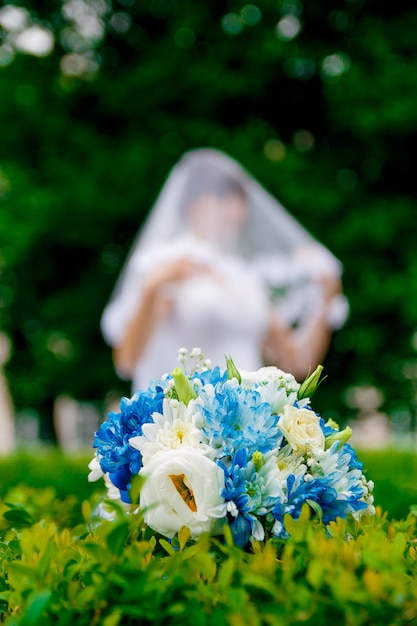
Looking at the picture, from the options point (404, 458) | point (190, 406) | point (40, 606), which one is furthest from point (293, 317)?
point (40, 606)

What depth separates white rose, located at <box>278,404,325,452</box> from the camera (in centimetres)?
178

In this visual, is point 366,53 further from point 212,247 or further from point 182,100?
point 212,247

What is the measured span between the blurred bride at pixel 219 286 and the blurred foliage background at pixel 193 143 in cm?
551

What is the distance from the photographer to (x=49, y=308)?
12773mm

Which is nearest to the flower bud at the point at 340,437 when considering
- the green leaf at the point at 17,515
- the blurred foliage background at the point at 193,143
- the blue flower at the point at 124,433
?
the blue flower at the point at 124,433

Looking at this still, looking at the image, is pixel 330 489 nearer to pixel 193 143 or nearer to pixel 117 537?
pixel 117 537

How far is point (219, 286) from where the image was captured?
5.80 m

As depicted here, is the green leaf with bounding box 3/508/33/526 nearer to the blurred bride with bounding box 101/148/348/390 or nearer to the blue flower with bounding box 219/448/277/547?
the blue flower with bounding box 219/448/277/547

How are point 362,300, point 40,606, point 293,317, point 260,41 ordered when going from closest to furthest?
point 40,606 < point 293,317 < point 362,300 < point 260,41

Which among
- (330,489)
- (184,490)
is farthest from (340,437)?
(184,490)

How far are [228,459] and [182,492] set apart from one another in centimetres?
12

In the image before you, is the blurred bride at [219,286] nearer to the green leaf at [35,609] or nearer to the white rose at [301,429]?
the white rose at [301,429]

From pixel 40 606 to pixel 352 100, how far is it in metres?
11.8

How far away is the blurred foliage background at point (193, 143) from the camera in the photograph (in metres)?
12.3
